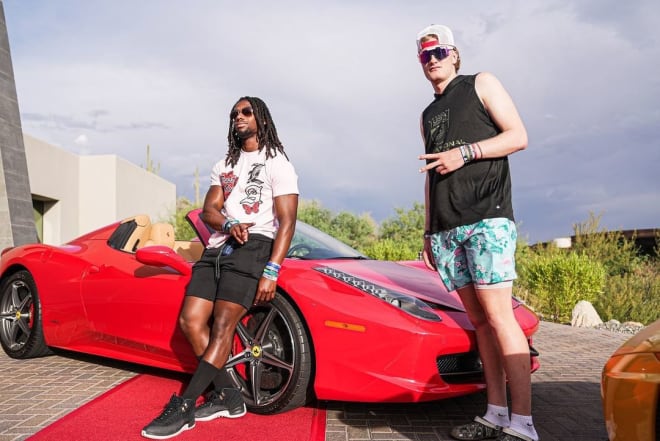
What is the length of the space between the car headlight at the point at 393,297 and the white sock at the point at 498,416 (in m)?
0.51

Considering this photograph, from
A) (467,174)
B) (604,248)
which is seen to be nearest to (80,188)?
(604,248)

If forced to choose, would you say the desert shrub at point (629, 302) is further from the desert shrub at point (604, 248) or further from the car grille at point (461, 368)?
the car grille at point (461, 368)

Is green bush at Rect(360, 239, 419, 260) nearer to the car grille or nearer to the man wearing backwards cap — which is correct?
the car grille

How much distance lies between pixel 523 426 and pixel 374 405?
3.38ft

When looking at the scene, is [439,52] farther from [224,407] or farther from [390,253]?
[390,253]

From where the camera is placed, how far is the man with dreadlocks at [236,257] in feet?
10.7

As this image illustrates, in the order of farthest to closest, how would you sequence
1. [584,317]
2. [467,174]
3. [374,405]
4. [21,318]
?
[584,317] < [21,318] < [374,405] < [467,174]

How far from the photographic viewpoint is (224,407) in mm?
3350

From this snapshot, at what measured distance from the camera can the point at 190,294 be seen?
341cm

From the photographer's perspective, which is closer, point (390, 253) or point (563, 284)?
point (563, 284)

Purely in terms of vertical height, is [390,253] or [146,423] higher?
[390,253]

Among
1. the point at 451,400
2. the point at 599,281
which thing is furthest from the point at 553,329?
the point at 451,400

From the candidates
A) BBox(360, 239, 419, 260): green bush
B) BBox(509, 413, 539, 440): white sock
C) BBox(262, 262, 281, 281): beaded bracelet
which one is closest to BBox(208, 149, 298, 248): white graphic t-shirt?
BBox(262, 262, 281, 281): beaded bracelet

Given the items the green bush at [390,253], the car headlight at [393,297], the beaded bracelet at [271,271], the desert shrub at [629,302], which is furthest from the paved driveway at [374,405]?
the green bush at [390,253]
